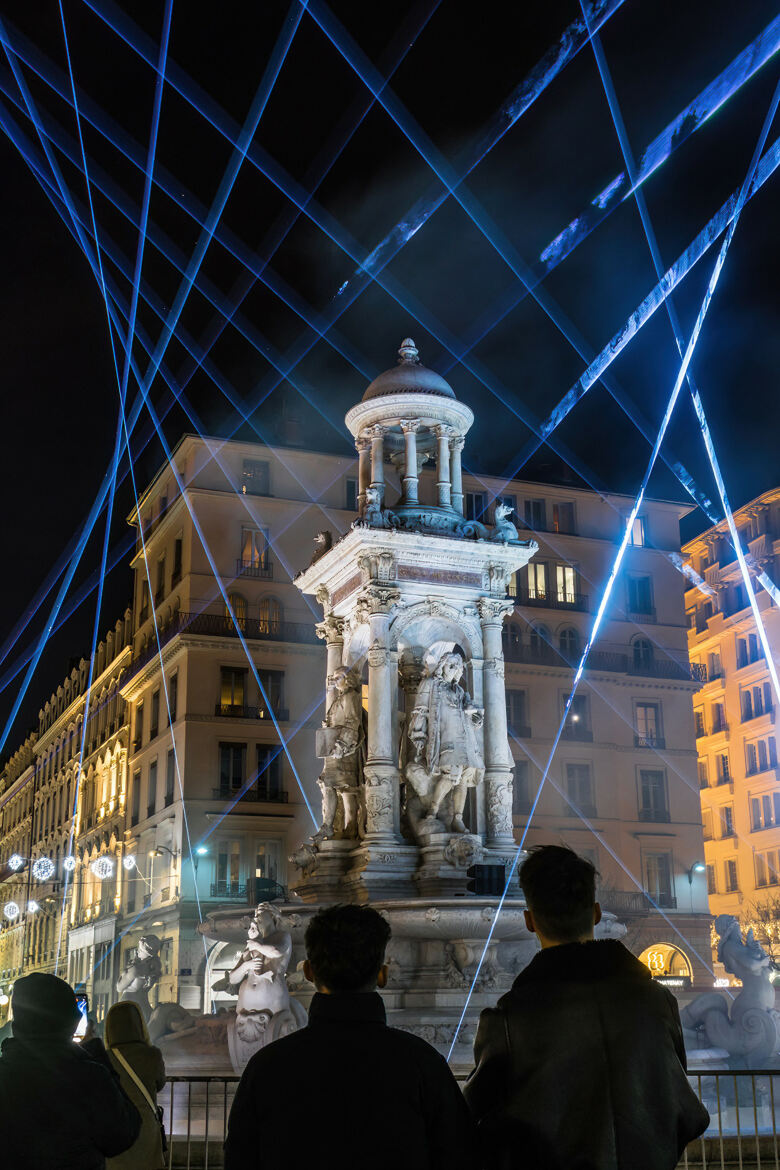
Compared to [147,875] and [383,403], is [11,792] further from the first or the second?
[383,403]

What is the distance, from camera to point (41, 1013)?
4.91 meters

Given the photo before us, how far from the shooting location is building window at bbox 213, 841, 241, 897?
168ft

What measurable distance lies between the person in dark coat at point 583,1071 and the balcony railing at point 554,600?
188 feet

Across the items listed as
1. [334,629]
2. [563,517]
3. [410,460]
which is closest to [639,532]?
[563,517]

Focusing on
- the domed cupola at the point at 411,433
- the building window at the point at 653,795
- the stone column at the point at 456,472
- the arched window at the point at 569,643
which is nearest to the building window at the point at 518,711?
the arched window at the point at 569,643

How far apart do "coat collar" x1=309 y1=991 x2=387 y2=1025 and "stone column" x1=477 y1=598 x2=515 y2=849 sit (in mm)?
16117

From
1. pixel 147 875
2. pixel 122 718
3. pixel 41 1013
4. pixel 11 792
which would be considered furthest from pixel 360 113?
pixel 11 792

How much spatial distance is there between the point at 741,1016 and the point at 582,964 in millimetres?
11271

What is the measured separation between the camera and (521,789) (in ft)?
187

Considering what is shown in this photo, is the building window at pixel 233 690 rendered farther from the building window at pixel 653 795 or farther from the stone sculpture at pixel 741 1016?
the stone sculpture at pixel 741 1016

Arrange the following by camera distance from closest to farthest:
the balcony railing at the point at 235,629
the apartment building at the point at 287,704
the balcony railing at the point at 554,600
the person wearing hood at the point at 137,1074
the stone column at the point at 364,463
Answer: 1. the person wearing hood at the point at 137,1074
2. the stone column at the point at 364,463
3. the apartment building at the point at 287,704
4. the balcony railing at the point at 235,629
5. the balcony railing at the point at 554,600

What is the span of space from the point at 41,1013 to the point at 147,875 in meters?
53.3

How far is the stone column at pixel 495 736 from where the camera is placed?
66.1ft

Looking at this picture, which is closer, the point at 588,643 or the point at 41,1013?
the point at 41,1013
